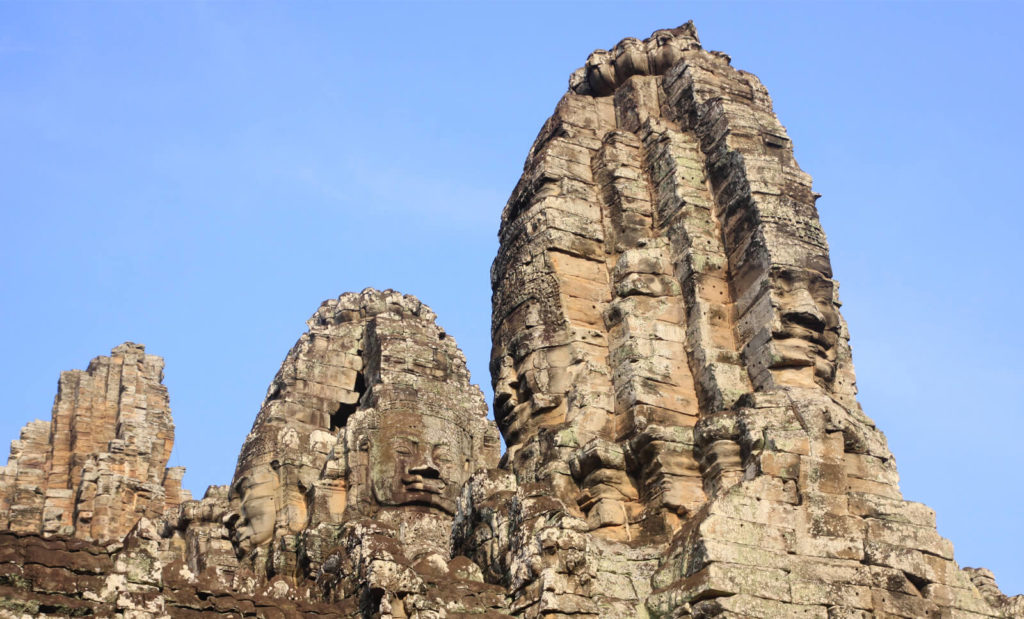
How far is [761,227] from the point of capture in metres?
20.1

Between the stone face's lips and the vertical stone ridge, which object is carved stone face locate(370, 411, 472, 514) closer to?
the stone face's lips

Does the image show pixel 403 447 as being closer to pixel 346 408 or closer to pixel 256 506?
pixel 256 506

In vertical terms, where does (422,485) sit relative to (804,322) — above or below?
below

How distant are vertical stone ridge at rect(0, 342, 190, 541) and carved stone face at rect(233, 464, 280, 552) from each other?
14.5 metres

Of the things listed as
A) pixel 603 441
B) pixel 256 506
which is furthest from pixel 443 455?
pixel 603 441

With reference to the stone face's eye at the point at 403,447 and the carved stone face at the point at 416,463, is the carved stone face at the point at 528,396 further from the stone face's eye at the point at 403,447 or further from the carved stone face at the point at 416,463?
the stone face's eye at the point at 403,447

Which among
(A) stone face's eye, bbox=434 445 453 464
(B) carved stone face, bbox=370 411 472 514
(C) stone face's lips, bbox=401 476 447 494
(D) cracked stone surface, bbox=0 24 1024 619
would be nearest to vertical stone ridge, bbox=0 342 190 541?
(D) cracked stone surface, bbox=0 24 1024 619

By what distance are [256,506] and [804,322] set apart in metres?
11.8

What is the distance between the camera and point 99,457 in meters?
45.2

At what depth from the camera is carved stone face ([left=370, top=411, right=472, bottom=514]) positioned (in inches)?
965

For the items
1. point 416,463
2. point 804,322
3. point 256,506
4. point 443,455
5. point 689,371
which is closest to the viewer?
point 804,322

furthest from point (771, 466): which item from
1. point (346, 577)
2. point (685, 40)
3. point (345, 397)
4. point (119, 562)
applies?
point (345, 397)

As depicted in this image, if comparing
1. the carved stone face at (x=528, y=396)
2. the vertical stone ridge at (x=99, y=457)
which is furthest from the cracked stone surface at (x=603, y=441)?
the vertical stone ridge at (x=99, y=457)

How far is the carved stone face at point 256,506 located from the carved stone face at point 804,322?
36.6ft
